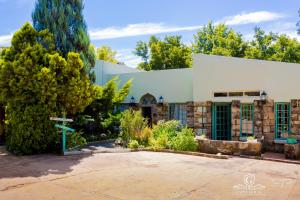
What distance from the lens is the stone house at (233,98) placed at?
42.9 feet

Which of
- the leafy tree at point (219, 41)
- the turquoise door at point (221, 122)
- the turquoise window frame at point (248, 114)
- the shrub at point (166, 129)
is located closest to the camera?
the shrub at point (166, 129)

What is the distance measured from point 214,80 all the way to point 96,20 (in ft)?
20.1

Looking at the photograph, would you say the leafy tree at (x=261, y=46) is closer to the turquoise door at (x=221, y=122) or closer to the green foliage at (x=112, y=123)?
the turquoise door at (x=221, y=122)

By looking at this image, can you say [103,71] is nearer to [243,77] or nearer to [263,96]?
[243,77]

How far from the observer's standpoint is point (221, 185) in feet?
23.6

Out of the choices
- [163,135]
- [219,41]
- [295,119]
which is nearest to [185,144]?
[163,135]

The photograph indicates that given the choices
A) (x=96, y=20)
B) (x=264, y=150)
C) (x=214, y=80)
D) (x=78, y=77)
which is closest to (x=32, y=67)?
(x=78, y=77)

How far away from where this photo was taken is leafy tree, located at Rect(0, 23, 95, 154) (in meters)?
10.8

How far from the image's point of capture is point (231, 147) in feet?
37.9

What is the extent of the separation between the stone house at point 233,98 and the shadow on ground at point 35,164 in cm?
663

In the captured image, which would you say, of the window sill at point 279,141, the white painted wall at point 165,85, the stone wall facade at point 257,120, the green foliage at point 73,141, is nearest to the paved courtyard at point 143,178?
the green foliage at point 73,141

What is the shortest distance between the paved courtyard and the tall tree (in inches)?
198

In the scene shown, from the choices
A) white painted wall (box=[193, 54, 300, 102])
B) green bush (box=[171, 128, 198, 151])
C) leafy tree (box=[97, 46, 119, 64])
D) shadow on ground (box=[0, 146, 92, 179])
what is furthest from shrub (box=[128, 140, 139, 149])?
leafy tree (box=[97, 46, 119, 64])

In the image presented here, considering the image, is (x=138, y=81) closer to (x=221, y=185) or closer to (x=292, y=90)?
(x=292, y=90)
